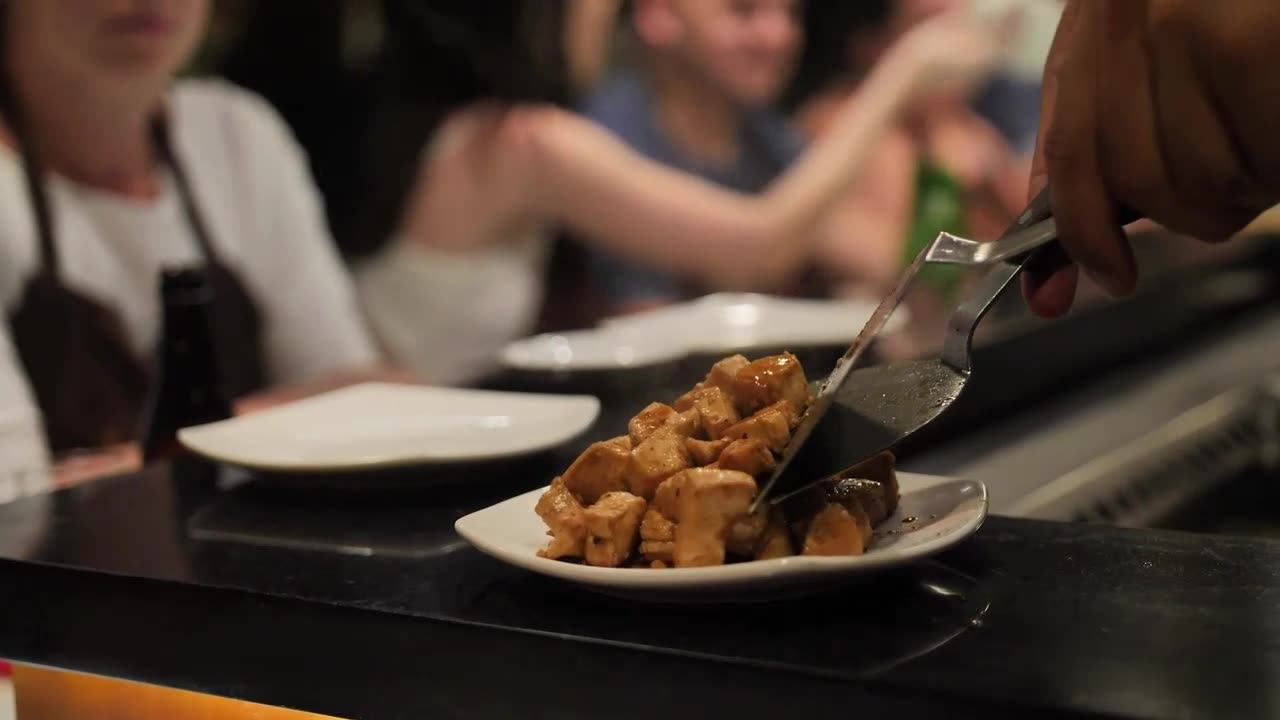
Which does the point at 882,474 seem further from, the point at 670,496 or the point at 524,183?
the point at 524,183

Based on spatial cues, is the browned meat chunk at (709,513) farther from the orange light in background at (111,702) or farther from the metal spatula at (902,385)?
the orange light in background at (111,702)

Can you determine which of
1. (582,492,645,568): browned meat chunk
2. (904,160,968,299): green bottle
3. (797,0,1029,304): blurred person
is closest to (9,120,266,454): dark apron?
(904,160,968,299): green bottle

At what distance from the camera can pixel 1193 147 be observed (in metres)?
0.95

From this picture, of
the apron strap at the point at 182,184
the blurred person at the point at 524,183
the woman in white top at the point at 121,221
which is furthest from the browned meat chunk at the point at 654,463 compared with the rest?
the blurred person at the point at 524,183

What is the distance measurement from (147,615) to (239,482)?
1.29ft

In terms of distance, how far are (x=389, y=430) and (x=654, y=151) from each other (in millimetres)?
2960

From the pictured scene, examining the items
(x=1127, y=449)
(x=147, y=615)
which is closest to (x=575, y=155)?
(x=1127, y=449)

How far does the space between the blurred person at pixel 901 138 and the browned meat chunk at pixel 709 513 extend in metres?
3.86

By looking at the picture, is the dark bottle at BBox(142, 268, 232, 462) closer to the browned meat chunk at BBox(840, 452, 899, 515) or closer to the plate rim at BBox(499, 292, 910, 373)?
the plate rim at BBox(499, 292, 910, 373)

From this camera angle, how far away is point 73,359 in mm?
2959

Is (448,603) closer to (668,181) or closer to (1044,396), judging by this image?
(1044,396)

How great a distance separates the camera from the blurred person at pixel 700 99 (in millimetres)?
4387

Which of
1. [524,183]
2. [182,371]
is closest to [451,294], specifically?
[524,183]

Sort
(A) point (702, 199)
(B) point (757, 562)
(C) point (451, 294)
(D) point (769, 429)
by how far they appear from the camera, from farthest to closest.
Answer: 1. (A) point (702, 199)
2. (C) point (451, 294)
3. (D) point (769, 429)
4. (B) point (757, 562)
